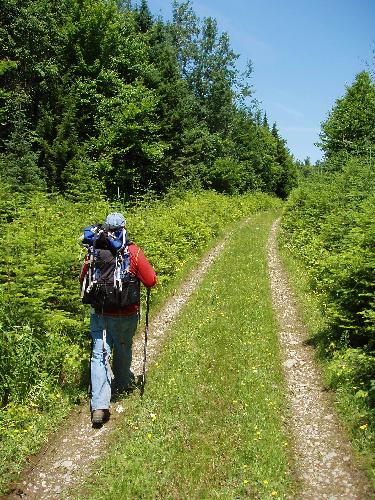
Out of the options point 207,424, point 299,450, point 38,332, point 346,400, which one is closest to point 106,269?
point 38,332

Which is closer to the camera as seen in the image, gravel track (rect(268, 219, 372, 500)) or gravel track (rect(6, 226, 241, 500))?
gravel track (rect(6, 226, 241, 500))

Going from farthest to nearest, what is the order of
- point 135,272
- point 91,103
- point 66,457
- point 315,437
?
point 91,103 < point 135,272 < point 315,437 < point 66,457

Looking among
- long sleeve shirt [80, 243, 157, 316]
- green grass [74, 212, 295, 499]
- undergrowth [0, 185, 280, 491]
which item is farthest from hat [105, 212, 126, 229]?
green grass [74, 212, 295, 499]

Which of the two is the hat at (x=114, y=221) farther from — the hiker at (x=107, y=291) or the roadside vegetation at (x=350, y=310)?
the roadside vegetation at (x=350, y=310)

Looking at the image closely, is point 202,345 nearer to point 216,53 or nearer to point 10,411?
point 10,411

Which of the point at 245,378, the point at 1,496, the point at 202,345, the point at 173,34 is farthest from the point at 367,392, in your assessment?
the point at 173,34

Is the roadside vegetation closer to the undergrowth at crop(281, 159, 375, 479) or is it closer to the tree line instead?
the undergrowth at crop(281, 159, 375, 479)

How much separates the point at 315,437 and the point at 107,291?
3.55 metres

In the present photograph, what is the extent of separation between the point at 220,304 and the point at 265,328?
1.98 m

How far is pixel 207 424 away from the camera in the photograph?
6.03 meters

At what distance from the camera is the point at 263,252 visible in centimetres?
2042

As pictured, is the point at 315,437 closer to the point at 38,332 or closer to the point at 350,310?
the point at 350,310

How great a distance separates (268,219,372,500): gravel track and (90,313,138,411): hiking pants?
2.70 m

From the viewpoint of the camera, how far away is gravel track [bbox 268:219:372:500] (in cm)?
496
